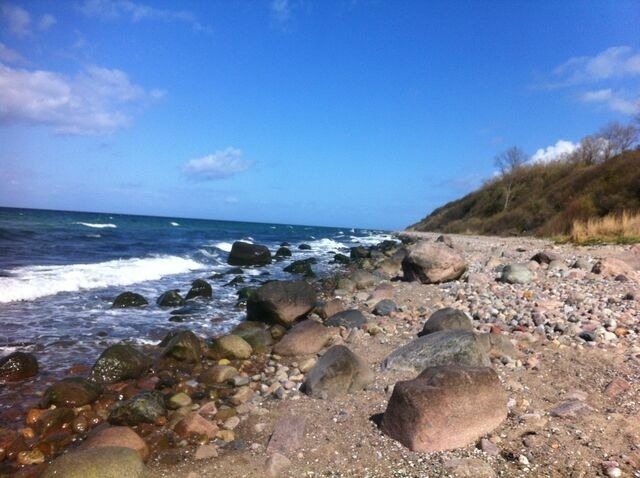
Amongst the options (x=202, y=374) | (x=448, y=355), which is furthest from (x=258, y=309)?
(x=448, y=355)

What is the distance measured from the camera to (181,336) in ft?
20.1

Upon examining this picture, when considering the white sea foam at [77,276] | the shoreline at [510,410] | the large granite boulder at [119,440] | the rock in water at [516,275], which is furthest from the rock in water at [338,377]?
the white sea foam at [77,276]

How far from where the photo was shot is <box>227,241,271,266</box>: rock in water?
19266 millimetres

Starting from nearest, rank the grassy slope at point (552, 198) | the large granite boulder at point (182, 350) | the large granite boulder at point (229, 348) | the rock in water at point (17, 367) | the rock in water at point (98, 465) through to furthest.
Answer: the rock in water at point (98, 465) → the rock in water at point (17, 367) → the large granite boulder at point (182, 350) → the large granite boulder at point (229, 348) → the grassy slope at point (552, 198)

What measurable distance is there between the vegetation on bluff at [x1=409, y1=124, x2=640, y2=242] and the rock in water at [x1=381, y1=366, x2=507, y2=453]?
13.4 meters

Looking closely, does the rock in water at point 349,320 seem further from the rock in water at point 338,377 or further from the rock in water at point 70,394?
the rock in water at point 70,394

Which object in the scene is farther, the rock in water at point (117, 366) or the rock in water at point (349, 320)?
the rock in water at point (349, 320)

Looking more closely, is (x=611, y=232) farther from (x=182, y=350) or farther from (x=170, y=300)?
(x=182, y=350)

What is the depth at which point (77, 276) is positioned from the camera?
39.4ft

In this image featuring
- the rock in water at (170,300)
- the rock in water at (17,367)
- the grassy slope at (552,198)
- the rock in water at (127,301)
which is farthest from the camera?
the grassy slope at (552,198)

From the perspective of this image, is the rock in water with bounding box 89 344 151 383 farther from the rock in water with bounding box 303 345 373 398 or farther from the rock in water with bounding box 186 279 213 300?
the rock in water with bounding box 186 279 213 300

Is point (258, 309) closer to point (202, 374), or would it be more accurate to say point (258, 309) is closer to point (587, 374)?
point (202, 374)

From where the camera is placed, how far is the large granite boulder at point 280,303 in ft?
26.7

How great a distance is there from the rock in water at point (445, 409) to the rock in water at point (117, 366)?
3603 millimetres
